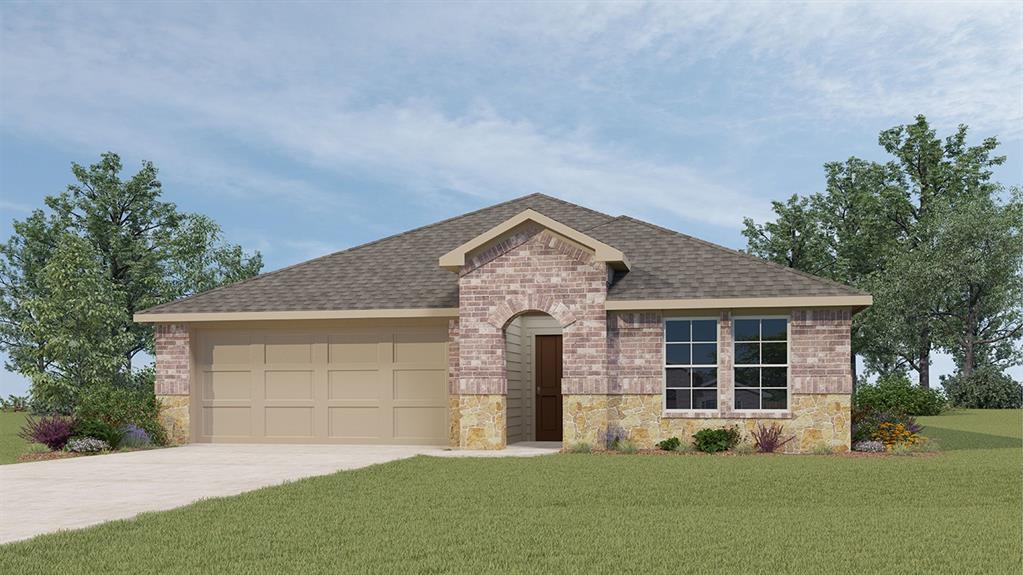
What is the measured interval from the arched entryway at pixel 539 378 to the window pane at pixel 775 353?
5018mm

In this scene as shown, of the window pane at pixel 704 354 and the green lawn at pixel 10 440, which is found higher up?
the window pane at pixel 704 354

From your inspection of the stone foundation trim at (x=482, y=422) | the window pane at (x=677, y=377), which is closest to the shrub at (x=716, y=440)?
the window pane at (x=677, y=377)

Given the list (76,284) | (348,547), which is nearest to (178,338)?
(76,284)

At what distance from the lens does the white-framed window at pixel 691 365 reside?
19.7 metres

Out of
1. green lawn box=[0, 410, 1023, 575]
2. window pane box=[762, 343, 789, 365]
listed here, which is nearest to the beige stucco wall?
window pane box=[762, 343, 789, 365]

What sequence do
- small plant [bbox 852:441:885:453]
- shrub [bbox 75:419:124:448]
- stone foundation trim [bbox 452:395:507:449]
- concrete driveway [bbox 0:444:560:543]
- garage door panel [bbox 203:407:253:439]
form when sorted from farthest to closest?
garage door panel [bbox 203:407:253:439]
shrub [bbox 75:419:124:448]
stone foundation trim [bbox 452:395:507:449]
small plant [bbox 852:441:885:453]
concrete driveway [bbox 0:444:560:543]

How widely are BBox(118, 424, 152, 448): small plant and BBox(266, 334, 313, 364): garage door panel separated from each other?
3.03m

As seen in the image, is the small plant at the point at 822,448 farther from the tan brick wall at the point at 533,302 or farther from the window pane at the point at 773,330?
the tan brick wall at the point at 533,302

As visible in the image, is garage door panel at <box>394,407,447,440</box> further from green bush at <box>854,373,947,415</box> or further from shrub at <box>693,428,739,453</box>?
green bush at <box>854,373,947,415</box>

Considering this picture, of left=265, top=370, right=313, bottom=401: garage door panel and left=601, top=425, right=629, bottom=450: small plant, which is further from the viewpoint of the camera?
left=265, top=370, right=313, bottom=401: garage door panel

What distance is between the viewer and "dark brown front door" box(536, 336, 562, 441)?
22797 mm

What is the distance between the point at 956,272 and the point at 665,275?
→ 88.6 feet

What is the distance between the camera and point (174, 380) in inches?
877

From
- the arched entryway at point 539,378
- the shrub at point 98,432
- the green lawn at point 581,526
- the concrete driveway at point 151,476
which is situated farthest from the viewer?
the arched entryway at point 539,378
